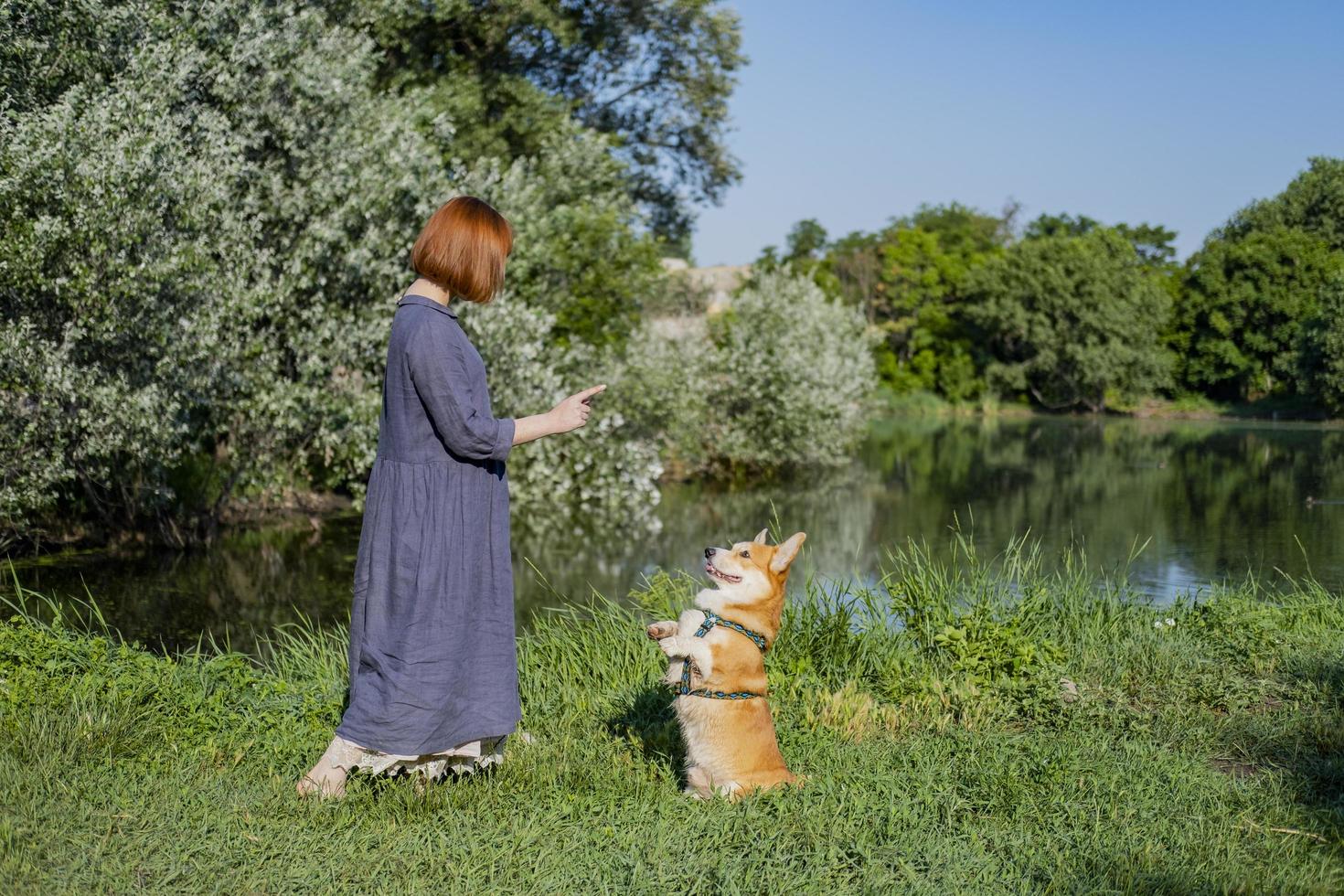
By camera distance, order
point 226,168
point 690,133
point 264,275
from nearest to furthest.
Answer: point 226,168, point 264,275, point 690,133

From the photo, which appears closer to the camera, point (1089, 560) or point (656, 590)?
point (656, 590)

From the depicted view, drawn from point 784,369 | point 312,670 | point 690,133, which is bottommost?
point 312,670

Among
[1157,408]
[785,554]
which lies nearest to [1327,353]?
[1157,408]

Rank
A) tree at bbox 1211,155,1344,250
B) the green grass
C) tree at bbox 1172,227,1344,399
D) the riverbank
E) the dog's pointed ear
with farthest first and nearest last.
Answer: tree at bbox 1211,155,1344,250 → tree at bbox 1172,227,1344,399 → the riverbank → the dog's pointed ear → the green grass

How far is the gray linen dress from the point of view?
4043mm

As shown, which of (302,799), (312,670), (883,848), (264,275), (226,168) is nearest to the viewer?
(883,848)

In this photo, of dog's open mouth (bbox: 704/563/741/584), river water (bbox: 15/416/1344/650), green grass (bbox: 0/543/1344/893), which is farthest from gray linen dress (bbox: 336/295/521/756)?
river water (bbox: 15/416/1344/650)

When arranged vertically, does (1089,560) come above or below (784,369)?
below

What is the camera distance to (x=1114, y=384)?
48.9 metres

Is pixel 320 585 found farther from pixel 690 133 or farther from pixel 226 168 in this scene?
pixel 690 133

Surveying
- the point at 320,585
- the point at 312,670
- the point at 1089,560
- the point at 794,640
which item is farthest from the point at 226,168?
the point at 1089,560

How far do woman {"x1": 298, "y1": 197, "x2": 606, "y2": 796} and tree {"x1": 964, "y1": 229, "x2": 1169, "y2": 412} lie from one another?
47559 millimetres

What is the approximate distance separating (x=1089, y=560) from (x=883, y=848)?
32.6 feet

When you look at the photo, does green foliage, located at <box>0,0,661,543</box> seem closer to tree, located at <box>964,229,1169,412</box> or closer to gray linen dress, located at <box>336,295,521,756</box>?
gray linen dress, located at <box>336,295,521,756</box>
